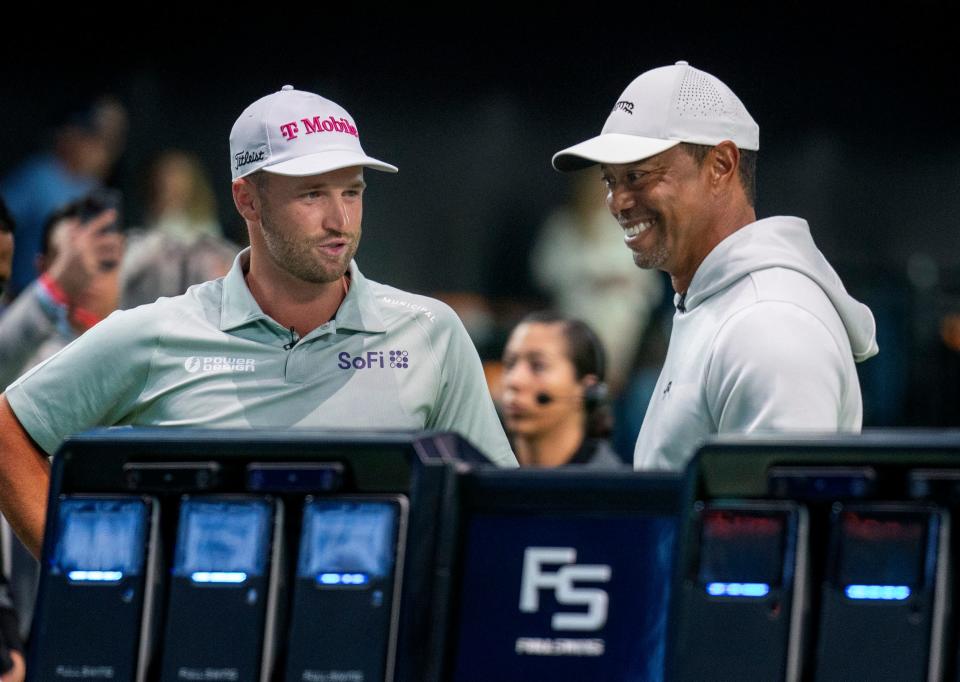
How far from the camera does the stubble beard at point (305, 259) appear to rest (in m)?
2.70

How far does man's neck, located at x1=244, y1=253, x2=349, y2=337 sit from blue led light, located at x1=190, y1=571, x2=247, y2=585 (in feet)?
3.62

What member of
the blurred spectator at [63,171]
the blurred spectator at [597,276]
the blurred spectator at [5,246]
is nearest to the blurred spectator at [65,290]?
the blurred spectator at [63,171]

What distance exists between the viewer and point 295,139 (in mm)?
2725

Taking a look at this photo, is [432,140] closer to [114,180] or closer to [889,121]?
[114,180]

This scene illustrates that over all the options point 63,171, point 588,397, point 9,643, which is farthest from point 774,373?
point 63,171

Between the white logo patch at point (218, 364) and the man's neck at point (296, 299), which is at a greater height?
the man's neck at point (296, 299)

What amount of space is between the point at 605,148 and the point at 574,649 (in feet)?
3.78

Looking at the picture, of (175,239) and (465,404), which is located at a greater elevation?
(175,239)

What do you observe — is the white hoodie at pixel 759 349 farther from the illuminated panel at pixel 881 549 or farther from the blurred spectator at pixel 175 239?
the blurred spectator at pixel 175 239

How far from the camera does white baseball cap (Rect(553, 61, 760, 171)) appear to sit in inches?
99.7

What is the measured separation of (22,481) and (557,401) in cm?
238

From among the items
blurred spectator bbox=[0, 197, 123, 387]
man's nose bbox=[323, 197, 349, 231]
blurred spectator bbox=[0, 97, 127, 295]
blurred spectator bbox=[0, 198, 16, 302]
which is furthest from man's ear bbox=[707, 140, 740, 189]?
blurred spectator bbox=[0, 97, 127, 295]

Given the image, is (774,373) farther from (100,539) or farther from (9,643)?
(9,643)

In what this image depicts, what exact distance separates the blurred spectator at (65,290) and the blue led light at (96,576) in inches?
135
